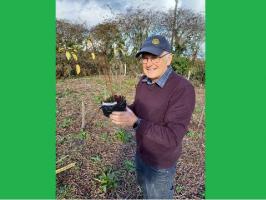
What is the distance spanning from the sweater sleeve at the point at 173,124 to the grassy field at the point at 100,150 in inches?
24.8

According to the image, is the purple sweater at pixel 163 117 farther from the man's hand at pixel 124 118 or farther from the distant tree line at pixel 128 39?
the distant tree line at pixel 128 39

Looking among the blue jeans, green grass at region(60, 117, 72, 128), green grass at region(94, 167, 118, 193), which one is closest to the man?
the blue jeans

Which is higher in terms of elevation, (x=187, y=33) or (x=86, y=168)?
(x=187, y=33)

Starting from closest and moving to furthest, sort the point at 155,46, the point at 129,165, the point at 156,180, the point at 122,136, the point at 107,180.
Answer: the point at 155,46 → the point at 156,180 → the point at 107,180 → the point at 129,165 → the point at 122,136

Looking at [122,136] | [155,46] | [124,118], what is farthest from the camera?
[122,136]

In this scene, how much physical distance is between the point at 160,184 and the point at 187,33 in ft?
3.05

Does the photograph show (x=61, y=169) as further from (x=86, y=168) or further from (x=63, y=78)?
(x=63, y=78)

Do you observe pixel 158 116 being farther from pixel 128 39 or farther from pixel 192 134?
pixel 192 134

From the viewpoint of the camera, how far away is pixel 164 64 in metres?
1.52

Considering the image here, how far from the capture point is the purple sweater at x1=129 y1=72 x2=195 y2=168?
1.33m

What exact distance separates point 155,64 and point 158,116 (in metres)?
0.23

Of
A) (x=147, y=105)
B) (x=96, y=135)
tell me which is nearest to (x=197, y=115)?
(x=96, y=135)

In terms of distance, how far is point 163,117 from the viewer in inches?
58.1

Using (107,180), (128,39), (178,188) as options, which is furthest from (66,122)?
(178,188)
